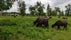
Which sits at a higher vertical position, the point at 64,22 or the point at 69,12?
the point at 64,22

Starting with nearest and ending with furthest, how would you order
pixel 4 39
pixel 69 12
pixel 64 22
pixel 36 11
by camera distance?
pixel 4 39, pixel 64 22, pixel 36 11, pixel 69 12

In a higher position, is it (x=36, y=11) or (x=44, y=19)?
(x=44, y=19)

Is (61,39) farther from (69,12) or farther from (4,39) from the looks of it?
(69,12)

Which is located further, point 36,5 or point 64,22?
point 36,5

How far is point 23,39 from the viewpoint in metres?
18.5

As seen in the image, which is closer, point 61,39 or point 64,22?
point 61,39

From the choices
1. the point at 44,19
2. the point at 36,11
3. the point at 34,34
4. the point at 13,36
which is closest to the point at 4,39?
the point at 13,36

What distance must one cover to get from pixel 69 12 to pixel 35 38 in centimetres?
10839

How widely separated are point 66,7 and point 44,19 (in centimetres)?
9819

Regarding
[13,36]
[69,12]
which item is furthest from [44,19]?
[69,12]

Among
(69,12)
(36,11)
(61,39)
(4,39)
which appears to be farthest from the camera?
(69,12)

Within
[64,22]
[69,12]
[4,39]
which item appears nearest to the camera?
[4,39]

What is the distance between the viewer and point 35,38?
19484mm

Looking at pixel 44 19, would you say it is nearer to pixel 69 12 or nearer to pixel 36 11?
pixel 36 11
